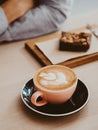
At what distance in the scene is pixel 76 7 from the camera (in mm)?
1145

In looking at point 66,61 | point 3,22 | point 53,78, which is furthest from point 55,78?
point 3,22

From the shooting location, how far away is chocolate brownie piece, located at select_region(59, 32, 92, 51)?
764 mm

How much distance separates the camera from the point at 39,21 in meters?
0.88

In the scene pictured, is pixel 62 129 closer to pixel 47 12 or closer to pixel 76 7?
pixel 47 12

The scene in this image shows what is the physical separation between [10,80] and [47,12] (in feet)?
0.90

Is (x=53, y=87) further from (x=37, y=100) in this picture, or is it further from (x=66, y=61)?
(x=66, y=61)

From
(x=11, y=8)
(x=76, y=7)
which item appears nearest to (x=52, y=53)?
(x=11, y=8)

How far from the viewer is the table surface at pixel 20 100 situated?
579mm

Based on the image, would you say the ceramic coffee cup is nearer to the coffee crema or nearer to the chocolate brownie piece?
the coffee crema

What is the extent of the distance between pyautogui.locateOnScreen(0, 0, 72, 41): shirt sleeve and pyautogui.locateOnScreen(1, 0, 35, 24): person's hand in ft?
0.04

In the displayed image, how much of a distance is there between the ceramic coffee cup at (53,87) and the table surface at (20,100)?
0.11 ft

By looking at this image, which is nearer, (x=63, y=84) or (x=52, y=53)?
(x=63, y=84)

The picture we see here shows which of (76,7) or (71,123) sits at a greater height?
(71,123)

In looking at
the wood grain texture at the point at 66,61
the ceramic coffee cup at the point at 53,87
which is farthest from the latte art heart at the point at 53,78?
the wood grain texture at the point at 66,61
